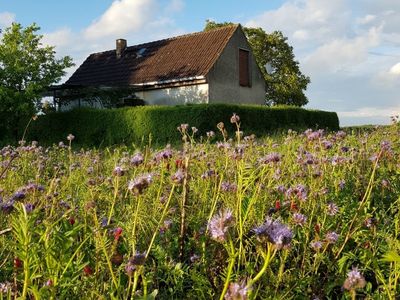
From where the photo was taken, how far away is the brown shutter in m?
30.8

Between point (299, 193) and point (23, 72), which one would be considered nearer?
point (299, 193)

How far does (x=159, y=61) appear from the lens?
101 feet

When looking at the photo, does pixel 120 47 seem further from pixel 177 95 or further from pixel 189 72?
pixel 189 72

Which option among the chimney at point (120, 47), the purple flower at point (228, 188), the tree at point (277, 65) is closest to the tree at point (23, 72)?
the chimney at point (120, 47)

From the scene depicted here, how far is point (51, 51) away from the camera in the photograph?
27.0 m

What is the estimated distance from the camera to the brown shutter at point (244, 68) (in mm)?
30750

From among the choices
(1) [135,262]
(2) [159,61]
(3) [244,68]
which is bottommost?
(1) [135,262]

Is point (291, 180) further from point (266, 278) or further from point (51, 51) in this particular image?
point (51, 51)

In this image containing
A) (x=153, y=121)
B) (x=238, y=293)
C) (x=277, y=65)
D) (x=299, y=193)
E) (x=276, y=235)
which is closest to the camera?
(x=238, y=293)

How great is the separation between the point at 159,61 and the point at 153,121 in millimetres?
10536

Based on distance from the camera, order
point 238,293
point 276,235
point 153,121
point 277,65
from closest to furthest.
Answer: point 238,293 → point 276,235 → point 153,121 → point 277,65

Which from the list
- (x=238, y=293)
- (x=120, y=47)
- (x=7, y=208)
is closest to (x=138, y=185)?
(x=7, y=208)

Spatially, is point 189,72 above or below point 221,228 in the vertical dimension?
above

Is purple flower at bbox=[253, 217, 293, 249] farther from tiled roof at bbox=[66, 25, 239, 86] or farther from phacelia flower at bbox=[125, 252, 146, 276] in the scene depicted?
tiled roof at bbox=[66, 25, 239, 86]
